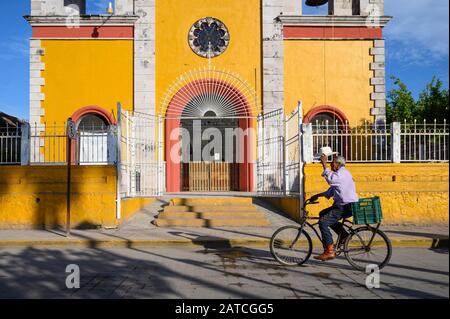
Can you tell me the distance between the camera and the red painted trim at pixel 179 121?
15664 mm

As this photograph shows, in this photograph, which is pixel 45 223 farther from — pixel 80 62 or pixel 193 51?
pixel 193 51

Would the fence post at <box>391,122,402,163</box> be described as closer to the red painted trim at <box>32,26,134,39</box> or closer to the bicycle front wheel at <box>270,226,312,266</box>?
the bicycle front wheel at <box>270,226,312,266</box>

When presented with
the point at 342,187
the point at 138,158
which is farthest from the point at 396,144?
the point at 138,158

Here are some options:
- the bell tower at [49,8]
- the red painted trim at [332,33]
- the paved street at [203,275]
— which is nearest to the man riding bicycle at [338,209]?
the paved street at [203,275]

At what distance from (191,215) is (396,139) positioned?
548cm

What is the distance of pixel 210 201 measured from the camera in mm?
12414

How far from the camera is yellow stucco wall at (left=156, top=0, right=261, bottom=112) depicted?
52.5 ft

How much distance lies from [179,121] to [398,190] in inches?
304

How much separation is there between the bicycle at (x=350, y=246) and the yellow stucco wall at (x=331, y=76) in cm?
925

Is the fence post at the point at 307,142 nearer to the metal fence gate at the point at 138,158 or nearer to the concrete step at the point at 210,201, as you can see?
the concrete step at the point at 210,201

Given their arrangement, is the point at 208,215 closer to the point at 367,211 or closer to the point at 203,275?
the point at 203,275

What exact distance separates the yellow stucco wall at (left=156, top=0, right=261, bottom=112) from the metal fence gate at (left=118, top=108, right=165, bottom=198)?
1886 millimetres

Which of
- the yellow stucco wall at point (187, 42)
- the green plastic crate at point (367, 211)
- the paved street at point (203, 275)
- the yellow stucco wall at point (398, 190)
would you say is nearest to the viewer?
the paved street at point (203, 275)
